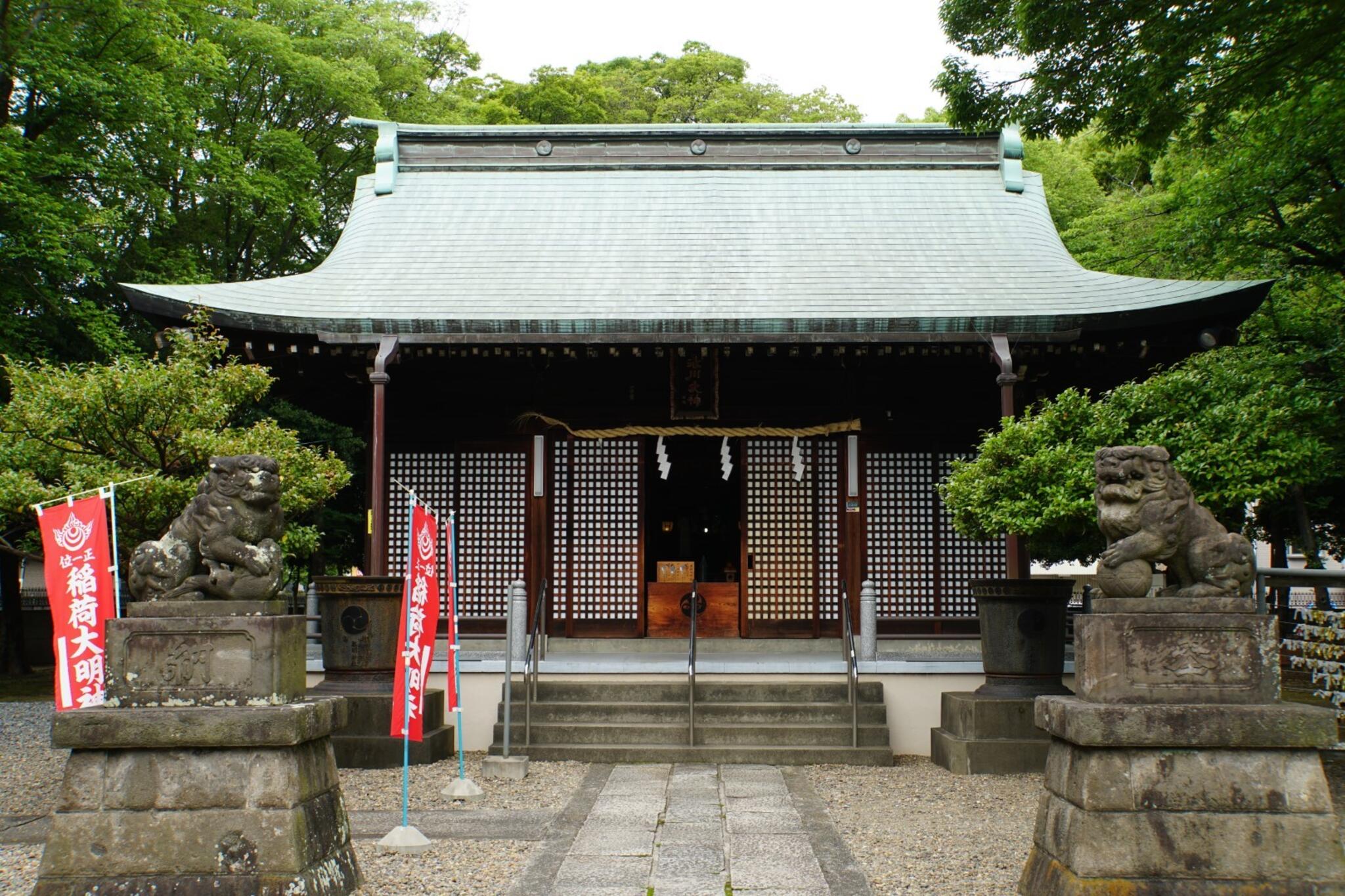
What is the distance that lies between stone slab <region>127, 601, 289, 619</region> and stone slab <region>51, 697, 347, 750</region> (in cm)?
48

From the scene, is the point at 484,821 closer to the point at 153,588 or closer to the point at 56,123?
the point at 153,588

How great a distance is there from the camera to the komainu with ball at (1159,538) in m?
4.90

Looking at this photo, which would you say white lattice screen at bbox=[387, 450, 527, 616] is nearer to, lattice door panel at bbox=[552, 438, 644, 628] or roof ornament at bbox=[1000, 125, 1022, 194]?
lattice door panel at bbox=[552, 438, 644, 628]

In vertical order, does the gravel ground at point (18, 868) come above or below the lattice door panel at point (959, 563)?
below

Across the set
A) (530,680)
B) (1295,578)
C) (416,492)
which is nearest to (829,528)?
(530,680)

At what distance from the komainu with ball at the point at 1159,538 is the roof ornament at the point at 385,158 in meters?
11.9

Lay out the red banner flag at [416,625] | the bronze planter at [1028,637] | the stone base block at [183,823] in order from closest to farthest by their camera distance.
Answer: the stone base block at [183,823]
the red banner flag at [416,625]
the bronze planter at [1028,637]

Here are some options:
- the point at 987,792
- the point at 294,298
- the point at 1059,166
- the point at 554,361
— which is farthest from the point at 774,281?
the point at 1059,166

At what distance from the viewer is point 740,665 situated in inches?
402

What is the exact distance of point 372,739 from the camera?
865 cm

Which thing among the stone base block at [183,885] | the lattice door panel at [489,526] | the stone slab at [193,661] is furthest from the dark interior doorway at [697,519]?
the stone base block at [183,885]

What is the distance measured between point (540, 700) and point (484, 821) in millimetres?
2715

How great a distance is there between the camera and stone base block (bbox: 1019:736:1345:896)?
4531 mm

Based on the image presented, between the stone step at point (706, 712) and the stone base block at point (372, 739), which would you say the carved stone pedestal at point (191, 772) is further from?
the stone step at point (706, 712)
